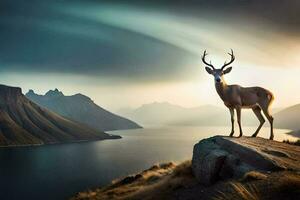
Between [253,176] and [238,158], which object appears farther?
[238,158]

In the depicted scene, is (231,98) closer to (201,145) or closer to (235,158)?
(201,145)

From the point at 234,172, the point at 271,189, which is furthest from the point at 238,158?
the point at 271,189

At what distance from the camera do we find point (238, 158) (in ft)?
65.1

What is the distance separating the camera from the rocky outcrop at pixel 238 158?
18.4m

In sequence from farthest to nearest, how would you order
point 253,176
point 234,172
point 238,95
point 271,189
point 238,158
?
point 238,95
point 238,158
point 234,172
point 253,176
point 271,189

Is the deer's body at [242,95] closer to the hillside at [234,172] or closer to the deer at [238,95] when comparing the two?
the deer at [238,95]

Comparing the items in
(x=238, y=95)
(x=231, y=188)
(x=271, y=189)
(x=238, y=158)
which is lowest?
(x=231, y=188)

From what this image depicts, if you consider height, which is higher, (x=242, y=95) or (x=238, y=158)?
(x=242, y=95)

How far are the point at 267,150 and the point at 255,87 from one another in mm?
6357

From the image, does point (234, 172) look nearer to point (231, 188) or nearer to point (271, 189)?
point (231, 188)

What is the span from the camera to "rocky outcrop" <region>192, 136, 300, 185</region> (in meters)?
18.4

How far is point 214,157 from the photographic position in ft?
67.2

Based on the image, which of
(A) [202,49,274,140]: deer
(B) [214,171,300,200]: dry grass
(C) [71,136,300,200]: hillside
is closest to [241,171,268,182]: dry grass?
(C) [71,136,300,200]: hillside

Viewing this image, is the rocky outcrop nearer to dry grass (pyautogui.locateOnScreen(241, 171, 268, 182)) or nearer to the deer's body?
dry grass (pyautogui.locateOnScreen(241, 171, 268, 182))
